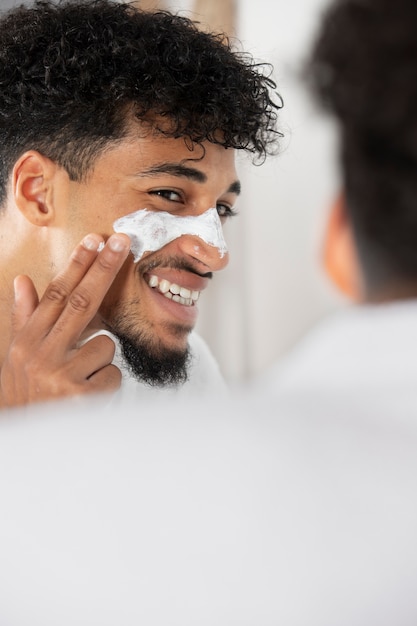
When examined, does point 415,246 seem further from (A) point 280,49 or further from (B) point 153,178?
(A) point 280,49

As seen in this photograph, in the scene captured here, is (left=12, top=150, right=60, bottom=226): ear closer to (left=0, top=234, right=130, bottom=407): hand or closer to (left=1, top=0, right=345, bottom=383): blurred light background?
(left=0, top=234, right=130, bottom=407): hand

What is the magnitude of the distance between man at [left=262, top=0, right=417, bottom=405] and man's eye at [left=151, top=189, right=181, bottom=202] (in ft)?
2.03

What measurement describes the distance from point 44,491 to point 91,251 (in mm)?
658

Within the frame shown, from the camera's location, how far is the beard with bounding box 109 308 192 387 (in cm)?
116

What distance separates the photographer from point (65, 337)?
105 cm

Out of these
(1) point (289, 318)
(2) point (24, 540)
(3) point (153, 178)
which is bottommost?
(2) point (24, 540)

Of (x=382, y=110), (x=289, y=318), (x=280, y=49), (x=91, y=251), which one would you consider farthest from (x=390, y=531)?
(x=289, y=318)

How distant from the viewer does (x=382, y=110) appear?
477 mm

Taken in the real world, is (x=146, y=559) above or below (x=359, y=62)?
below

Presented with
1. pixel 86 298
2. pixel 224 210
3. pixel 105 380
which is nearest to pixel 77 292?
pixel 86 298

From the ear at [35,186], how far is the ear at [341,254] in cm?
65

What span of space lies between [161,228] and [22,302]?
209mm

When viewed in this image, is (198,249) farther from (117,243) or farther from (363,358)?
(363,358)

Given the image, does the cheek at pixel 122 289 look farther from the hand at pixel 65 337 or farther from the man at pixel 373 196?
the man at pixel 373 196
